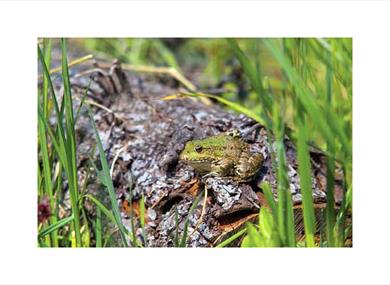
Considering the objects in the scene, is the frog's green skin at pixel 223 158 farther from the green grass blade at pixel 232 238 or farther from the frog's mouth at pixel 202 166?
the green grass blade at pixel 232 238

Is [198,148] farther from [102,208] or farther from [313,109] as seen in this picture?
[313,109]

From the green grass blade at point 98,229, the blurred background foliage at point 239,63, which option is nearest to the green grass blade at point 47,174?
the green grass blade at point 98,229

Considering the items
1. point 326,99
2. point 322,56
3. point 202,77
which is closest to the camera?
point 326,99

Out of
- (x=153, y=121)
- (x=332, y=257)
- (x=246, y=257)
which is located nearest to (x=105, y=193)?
(x=153, y=121)

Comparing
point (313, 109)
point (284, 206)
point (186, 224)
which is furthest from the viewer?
point (186, 224)

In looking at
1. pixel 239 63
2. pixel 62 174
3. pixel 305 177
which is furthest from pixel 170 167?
pixel 239 63

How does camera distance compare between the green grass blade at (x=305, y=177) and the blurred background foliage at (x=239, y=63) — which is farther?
the blurred background foliage at (x=239, y=63)
